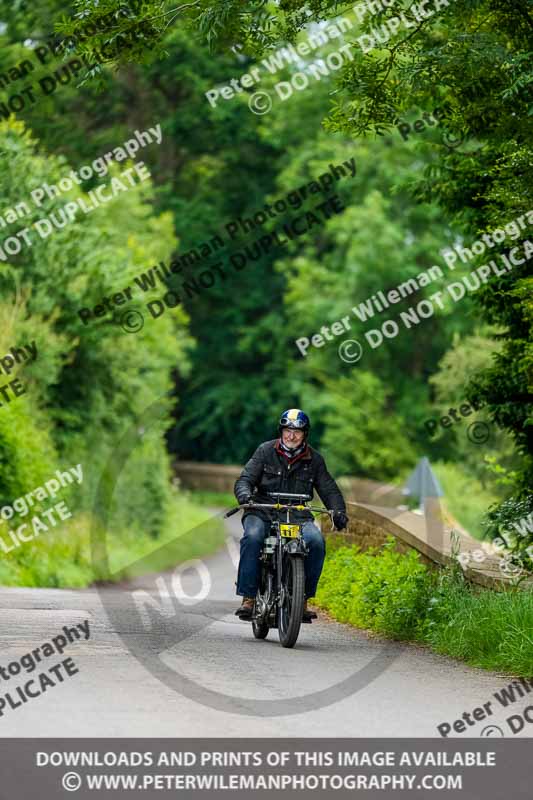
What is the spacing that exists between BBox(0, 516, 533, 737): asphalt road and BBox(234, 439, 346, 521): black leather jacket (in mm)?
1200

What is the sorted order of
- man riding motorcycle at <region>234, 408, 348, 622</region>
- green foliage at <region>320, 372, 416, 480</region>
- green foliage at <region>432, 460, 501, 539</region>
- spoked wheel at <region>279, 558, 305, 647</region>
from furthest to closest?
green foliage at <region>320, 372, 416, 480</region>, green foliage at <region>432, 460, 501, 539</region>, man riding motorcycle at <region>234, 408, 348, 622</region>, spoked wheel at <region>279, 558, 305, 647</region>

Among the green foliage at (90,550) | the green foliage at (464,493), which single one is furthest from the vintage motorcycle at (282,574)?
the green foliage at (464,493)

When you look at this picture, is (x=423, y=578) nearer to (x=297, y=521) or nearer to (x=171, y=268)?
(x=297, y=521)

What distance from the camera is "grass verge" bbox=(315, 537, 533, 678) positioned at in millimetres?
11508

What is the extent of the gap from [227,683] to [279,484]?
3.17 meters

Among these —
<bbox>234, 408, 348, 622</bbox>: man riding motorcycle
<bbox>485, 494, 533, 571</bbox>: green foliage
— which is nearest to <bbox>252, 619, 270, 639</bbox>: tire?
<bbox>234, 408, 348, 622</bbox>: man riding motorcycle

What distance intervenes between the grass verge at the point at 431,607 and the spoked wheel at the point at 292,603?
3.94ft

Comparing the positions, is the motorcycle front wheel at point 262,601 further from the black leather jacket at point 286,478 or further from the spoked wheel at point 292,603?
the black leather jacket at point 286,478

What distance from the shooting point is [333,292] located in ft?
167

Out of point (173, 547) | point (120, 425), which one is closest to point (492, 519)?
point (120, 425)

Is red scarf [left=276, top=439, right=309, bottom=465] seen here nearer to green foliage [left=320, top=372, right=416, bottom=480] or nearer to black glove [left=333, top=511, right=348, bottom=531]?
black glove [left=333, top=511, right=348, bottom=531]

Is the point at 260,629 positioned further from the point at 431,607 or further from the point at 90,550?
the point at 90,550

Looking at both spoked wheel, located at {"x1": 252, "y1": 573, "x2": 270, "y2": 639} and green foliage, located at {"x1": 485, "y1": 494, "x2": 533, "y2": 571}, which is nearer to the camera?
spoked wheel, located at {"x1": 252, "y1": 573, "x2": 270, "y2": 639}
